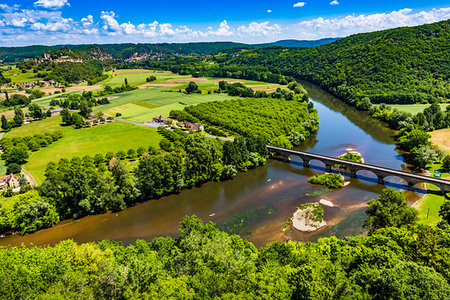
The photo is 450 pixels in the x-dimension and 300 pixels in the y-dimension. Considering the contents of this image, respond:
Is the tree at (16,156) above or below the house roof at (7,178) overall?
above

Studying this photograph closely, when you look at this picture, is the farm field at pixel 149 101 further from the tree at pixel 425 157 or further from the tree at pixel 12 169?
the tree at pixel 425 157

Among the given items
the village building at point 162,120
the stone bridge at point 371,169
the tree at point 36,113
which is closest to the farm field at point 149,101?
the village building at point 162,120

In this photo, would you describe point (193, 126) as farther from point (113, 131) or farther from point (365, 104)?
point (365, 104)

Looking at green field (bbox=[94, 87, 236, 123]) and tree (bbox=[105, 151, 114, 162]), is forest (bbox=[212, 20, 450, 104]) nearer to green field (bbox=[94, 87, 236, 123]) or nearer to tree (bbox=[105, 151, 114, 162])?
green field (bbox=[94, 87, 236, 123])

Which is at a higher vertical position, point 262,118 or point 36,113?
point 262,118

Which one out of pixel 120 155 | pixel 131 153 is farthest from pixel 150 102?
pixel 120 155

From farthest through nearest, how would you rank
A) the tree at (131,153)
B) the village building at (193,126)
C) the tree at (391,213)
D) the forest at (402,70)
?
the forest at (402,70), the village building at (193,126), the tree at (131,153), the tree at (391,213)

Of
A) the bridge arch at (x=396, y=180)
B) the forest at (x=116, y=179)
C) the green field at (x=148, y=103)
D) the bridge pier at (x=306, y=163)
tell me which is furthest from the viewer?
the green field at (x=148, y=103)
